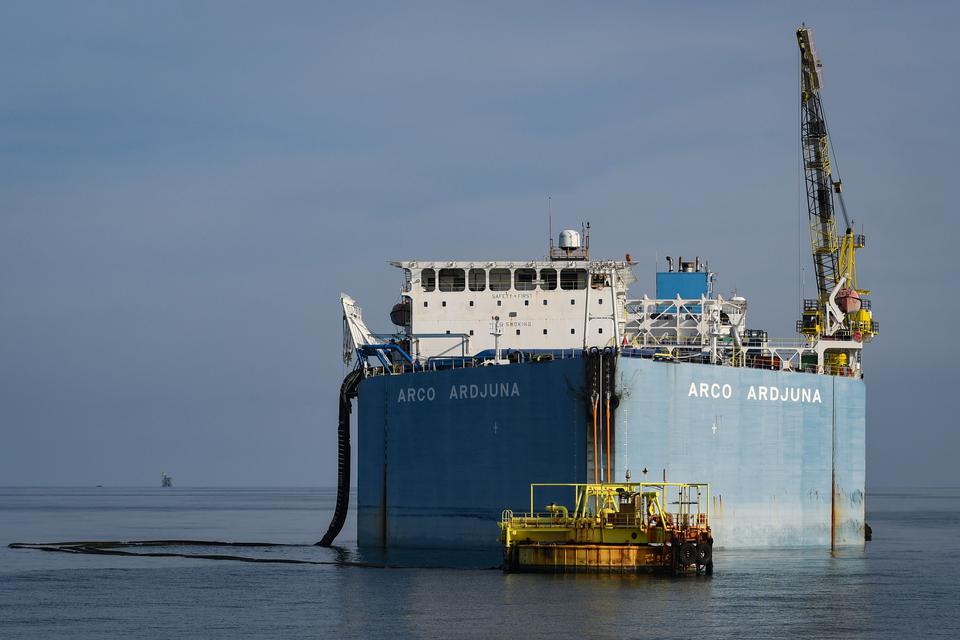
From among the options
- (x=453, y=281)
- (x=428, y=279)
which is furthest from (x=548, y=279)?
(x=428, y=279)

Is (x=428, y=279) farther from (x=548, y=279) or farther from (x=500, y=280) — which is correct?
(x=548, y=279)

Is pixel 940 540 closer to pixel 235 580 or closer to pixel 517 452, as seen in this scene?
pixel 517 452

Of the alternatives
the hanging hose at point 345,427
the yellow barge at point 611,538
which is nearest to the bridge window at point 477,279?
the hanging hose at point 345,427

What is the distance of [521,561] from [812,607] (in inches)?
325

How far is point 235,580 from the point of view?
133 ft

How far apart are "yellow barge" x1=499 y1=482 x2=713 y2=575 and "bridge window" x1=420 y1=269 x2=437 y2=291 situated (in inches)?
525

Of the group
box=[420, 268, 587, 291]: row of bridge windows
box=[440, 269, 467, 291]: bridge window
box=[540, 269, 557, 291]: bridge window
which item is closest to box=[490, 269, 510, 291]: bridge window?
box=[420, 268, 587, 291]: row of bridge windows

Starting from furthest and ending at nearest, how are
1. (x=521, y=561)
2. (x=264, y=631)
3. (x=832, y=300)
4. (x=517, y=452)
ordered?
(x=832, y=300), (x=517, y=452), (x=521, y=561), (x=264, y=631)

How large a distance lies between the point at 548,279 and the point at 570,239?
6.12ft

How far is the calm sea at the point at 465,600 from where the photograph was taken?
29.7 m

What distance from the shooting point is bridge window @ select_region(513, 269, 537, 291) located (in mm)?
49000

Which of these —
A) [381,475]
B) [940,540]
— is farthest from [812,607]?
[940,540]

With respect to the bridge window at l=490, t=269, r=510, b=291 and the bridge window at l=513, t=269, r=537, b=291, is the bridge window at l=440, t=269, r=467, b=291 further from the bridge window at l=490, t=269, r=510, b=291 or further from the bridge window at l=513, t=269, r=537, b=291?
the bridge window at l=513, t=269, r=537, b=291

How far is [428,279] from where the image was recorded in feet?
164
